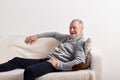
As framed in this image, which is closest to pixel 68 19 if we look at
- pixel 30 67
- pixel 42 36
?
pixel 42 36

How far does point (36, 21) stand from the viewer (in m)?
3.49

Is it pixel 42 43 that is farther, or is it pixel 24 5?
pixel 24 5

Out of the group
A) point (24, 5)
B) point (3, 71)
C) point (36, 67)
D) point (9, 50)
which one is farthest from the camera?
point (24, 5)

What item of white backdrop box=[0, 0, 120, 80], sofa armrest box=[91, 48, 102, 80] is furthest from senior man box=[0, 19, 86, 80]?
white backdrop box=[0, 0, 120, 80]

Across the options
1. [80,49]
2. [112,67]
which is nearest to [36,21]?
[80,49]

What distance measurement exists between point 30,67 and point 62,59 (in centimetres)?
43

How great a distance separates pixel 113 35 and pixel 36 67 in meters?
1.36

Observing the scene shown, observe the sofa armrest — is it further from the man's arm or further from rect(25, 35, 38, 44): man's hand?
rect(25, 35, 38, 44): man's hand

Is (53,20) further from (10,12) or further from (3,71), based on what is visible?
(3,71)

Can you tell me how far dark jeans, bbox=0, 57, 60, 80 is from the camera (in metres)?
2.58

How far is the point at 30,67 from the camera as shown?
2.64m

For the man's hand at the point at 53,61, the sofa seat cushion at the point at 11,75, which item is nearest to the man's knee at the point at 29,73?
the sofa seat cushion at the point at 11,75

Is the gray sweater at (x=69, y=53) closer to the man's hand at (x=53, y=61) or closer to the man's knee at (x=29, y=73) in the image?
the man's hand at (x=53, y=61)

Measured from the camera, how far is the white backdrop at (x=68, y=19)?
3.45 meters
